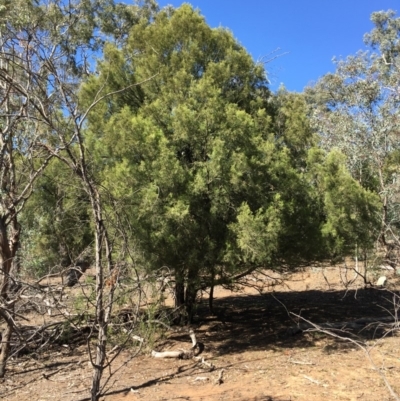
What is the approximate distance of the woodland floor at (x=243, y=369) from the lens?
5590 mm

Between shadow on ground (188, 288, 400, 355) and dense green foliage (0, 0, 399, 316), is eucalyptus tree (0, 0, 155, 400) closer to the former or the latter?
dense green foliage (0, 0, 399, 316)

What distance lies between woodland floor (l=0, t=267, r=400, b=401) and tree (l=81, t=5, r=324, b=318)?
1204 mm

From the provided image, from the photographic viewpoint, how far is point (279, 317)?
32.4 ft

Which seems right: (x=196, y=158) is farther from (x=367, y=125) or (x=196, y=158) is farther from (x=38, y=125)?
(x=367, y=125)

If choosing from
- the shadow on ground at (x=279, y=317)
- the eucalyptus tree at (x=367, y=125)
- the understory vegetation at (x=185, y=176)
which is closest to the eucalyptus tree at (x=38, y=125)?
the understory vegetation at (x=185, y=176)

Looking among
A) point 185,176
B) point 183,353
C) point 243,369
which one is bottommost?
point 243,369

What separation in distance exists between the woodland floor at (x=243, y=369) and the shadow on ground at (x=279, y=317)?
2 cm

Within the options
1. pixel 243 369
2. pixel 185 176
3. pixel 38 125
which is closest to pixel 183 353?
pixel 243 369

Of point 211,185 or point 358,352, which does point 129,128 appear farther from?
point 358,352

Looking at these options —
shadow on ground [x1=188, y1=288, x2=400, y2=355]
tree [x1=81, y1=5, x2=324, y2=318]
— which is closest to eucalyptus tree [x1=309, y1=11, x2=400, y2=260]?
shadow on ground [x1=188, y1=288, x2=400, y2=355]

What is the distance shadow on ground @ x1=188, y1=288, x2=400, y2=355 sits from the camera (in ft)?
26.0

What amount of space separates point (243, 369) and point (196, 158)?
3.33 metres

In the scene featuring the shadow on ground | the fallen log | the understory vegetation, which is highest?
the understory vegetation

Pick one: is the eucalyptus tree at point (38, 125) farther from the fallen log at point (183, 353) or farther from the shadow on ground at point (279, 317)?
the shadow on ground at point (279, 317)
